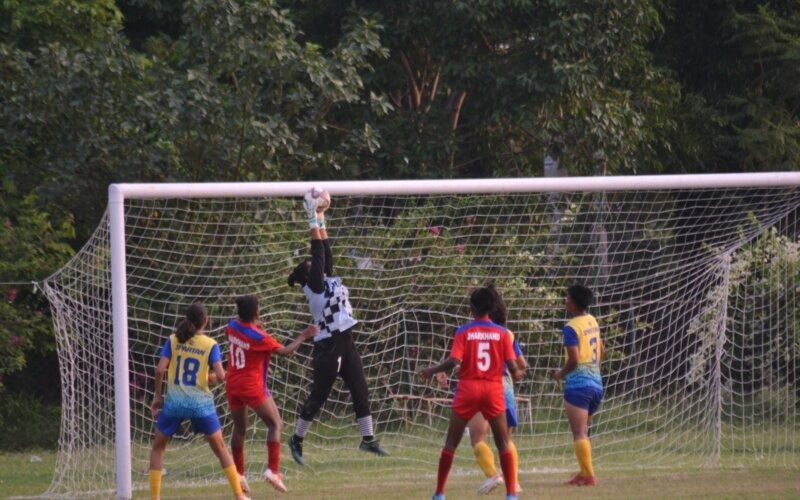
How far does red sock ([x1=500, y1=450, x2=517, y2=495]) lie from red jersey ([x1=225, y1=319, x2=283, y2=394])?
1.88m

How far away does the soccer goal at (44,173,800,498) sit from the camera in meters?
11.1

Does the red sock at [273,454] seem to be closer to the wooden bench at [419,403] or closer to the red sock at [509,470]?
the red sock at [509,470]

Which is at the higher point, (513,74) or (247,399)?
(513,74)

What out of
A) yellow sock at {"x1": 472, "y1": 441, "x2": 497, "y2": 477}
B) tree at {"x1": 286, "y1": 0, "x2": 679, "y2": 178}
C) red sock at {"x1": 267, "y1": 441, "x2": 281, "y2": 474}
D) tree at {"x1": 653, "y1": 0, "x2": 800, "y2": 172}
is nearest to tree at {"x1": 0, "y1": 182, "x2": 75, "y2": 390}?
tree at {"x1": 286, "y1": 0, "x2": 679, "y2": 178}

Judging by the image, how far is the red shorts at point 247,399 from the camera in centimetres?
888

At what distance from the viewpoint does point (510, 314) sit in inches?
455

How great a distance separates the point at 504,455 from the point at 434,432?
348 centimetres

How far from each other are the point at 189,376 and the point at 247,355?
0.67 metres

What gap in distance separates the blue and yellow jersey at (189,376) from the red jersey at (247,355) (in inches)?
18.8

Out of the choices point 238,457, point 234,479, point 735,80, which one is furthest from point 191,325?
point 735,80

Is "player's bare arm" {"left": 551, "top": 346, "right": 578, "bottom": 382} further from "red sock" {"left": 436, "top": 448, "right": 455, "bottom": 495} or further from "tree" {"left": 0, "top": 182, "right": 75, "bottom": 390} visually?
"tree" {"left": 0, "top": 182, "right": 75, "bottom": 390}

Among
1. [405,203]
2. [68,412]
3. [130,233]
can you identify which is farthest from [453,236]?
[68,412]

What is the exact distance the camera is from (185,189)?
9.00 m

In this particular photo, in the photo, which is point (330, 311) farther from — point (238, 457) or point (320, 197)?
point (238, 457)
